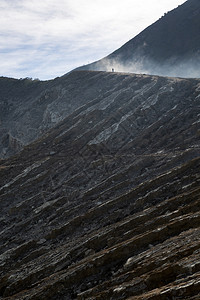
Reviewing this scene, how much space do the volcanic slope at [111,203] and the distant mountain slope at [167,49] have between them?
57.8 m

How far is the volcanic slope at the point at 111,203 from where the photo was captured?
14.6 meters

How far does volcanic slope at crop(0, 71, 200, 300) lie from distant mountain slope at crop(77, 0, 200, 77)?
190 ft

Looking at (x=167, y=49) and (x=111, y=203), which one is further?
(x=167, y=49)

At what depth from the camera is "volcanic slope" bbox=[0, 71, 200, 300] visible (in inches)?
574

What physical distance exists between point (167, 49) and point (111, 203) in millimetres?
99061

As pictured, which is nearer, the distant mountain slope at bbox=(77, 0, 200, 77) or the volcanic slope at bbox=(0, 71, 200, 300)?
the volcanic slope at bbox=(0, 71, 200, 300)

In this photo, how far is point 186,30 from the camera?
109750mm

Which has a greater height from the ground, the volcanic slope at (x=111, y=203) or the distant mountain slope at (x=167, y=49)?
the distant mountain slope at (x=167, y=49)

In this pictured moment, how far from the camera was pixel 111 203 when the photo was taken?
78.9 feet

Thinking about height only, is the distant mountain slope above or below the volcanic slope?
above

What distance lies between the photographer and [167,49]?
108500 millimetres

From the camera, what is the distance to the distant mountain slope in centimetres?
9819

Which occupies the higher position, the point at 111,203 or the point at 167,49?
the point at 167,49

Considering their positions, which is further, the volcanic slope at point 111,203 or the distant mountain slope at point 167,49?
the distant mountain slope at point 167,49
